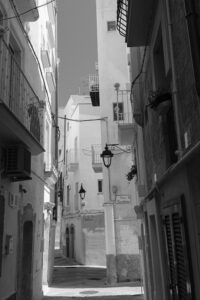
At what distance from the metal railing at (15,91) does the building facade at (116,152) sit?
5434 mm

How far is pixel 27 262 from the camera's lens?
9.21m

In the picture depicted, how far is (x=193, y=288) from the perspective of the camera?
386 cm

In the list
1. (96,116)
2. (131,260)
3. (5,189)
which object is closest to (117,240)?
(131,260)

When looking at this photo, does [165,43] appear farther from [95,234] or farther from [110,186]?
[95,234]

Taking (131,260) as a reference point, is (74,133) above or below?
above

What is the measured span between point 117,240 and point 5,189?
10.3 meters

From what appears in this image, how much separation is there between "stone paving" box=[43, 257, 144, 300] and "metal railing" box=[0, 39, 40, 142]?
22.7 feet

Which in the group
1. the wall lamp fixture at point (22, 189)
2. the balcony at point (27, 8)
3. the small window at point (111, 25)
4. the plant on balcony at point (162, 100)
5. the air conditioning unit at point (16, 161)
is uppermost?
the small window at point (111, 25)

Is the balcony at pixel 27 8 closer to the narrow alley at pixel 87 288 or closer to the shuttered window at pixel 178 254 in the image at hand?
the shuttered window at pixel 178 254

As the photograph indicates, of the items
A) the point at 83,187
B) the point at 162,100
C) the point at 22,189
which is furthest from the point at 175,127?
the point at 83,187

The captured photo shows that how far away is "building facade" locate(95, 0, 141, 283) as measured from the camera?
15516 millimetres

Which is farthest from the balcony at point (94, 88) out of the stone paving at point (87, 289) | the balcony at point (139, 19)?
the balcony at point (139, 19)

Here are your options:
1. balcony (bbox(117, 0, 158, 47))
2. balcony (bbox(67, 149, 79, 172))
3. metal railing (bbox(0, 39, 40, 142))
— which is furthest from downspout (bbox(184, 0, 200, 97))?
balcony (bbox(67, 149, 79, 172))

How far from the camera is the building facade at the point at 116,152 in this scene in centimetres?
1552
